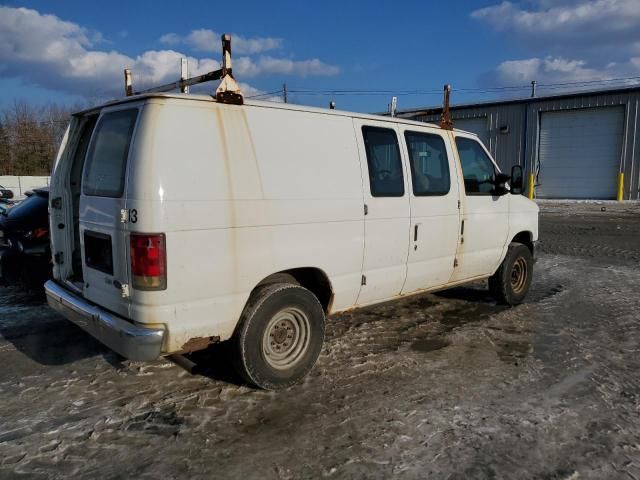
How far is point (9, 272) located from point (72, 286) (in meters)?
2.40

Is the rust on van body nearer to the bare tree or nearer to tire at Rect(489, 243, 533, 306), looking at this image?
tire at Rect(489, 243, 533, 306)

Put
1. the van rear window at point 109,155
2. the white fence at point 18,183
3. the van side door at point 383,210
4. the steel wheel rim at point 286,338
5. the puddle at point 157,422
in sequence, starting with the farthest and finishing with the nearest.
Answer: the white fence at point 18,183
the van side door at point 383,210
the steel wheel rim at point 286,338
the van rear window at point 109,155
the puddle at point 157,422

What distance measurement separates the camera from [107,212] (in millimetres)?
3551

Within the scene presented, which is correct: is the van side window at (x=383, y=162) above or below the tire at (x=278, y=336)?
above

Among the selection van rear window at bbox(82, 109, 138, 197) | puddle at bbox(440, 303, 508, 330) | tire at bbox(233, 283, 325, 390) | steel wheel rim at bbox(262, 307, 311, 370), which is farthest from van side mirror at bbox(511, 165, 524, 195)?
van rear window at bbox(82, 109, 138, 197)

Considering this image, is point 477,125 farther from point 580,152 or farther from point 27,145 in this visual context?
point 27,145

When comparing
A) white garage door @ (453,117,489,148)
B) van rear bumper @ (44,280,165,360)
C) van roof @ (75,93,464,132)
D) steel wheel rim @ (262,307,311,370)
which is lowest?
steel wheel rim @ (262,307,311,370)

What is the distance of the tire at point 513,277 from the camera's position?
6395mm

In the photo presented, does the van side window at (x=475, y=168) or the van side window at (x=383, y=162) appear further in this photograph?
the van side window at (x=475, y=168)

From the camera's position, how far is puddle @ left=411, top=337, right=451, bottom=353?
499 cm

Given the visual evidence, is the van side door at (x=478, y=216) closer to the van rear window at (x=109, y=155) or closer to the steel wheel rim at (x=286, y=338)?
the steel wheel rim at (x=286, y=338)

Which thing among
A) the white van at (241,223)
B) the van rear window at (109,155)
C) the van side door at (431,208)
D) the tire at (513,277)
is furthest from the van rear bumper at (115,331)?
the tire at (513,277)

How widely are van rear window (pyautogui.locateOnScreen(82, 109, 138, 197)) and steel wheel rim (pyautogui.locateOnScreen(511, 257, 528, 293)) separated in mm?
5019

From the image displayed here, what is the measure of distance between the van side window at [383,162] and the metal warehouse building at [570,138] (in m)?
18.2
